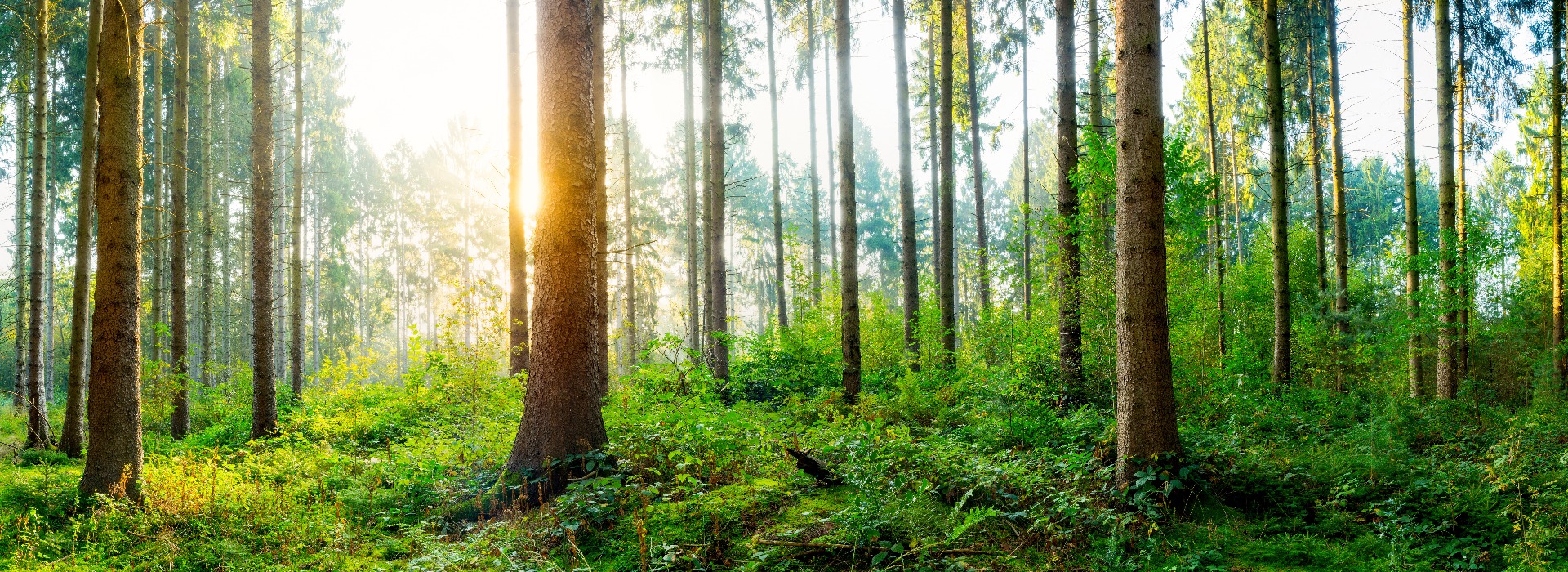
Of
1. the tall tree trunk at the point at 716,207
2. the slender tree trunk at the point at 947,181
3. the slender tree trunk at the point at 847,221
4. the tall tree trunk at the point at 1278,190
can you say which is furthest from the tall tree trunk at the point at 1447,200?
the tall tree trunk at the point at 716,207

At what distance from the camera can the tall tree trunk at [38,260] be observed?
9.02m

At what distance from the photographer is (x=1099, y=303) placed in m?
7.93

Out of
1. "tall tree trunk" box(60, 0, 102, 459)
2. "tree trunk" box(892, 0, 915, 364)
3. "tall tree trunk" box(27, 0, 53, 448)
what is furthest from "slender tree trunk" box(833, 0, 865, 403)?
"tall tree trunk" box(27, 0, 53, 448)

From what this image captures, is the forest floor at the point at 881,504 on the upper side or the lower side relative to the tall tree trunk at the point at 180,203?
lower

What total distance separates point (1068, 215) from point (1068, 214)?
0.10 metres

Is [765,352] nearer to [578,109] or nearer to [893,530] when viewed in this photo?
[578,109]

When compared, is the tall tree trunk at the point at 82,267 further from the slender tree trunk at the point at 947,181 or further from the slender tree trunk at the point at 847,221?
the slender tree trunk at the point at 947,181

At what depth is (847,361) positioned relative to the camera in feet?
33.9

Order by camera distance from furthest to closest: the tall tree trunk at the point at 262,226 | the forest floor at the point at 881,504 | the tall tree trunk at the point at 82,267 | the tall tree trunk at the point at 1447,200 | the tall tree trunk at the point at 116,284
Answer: the tall tree trunk at the point at 1447,200, the tall tree trunk at the point at 262,226, the tall tree trunk at the point at 82,267, the tall tree trunk at the point at 116,284, the forest floor at the point at 881,504

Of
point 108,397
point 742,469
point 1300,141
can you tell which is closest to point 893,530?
point 742,469

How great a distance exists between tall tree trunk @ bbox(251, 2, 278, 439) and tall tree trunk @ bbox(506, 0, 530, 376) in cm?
343

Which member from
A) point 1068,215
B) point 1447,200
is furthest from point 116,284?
point 1447,200

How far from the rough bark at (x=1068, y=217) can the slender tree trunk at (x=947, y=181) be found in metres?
2.39

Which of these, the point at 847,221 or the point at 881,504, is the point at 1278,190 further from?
the point at 881,504
